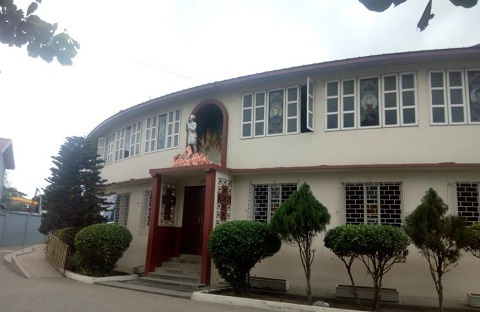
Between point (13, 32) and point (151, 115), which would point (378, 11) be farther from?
point (151, 115)

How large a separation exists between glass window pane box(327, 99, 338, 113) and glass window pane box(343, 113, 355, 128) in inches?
13.7

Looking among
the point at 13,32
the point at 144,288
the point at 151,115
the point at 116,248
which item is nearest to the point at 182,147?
the point at 151,115

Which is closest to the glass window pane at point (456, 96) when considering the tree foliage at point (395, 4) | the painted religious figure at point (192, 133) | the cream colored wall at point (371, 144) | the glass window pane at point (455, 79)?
the glass window pane at point (455, 79)

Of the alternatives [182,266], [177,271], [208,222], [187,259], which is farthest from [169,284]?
[208,222]

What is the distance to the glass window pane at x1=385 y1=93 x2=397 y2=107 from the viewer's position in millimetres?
11430

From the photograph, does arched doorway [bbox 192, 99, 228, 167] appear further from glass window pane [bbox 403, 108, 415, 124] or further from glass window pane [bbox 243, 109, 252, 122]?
glass window pane [bbox 403, 108, 415, 124]

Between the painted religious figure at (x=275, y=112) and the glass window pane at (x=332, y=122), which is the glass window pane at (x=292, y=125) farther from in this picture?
the glass window pane at (x=332, y=122)

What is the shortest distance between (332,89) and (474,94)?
3553 mm

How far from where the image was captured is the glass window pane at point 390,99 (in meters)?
11.4

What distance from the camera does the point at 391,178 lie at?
435 inches

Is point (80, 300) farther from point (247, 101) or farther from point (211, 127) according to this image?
point (211, 127)

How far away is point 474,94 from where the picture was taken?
428 inches

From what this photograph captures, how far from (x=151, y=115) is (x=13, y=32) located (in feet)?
41.3

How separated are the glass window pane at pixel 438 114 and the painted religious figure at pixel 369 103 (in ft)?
4.54
